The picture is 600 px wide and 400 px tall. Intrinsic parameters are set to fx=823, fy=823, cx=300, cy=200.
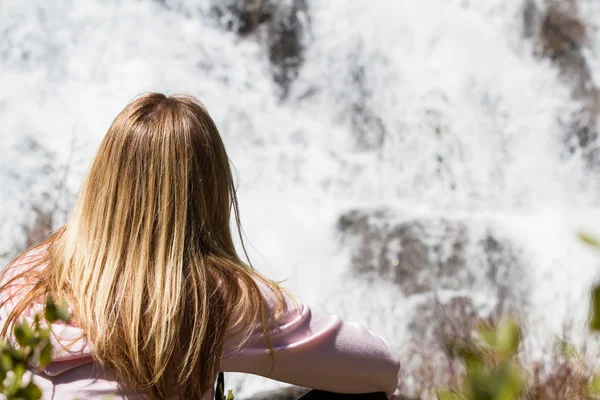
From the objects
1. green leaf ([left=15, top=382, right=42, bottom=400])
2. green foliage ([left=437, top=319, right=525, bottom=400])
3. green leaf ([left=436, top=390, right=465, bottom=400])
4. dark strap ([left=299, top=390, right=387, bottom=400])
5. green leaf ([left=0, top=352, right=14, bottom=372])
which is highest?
green foliage ([left=437, top=319, right=525, bottom=400])

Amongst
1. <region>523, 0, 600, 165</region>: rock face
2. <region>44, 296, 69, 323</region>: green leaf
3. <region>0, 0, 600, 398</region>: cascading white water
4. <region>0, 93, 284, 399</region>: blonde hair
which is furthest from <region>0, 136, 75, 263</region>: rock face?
<region>523, 0, 600, 165</region>: rock face

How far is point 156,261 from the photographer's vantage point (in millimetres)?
1892

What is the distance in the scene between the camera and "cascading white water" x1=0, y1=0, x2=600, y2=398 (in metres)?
6.23

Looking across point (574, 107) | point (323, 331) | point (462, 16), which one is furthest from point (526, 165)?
point (323, 331)

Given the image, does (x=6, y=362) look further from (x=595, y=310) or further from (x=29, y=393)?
(x=595, y=310)

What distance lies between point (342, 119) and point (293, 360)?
18.9 feet

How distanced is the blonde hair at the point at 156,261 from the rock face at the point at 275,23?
605cm

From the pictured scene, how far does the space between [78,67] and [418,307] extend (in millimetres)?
3615

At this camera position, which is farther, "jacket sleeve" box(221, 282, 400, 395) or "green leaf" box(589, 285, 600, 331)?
"jacket sleeve" box(221, 282, 400, 395)

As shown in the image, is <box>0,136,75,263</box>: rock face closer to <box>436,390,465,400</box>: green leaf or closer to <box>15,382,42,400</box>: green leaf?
<box>15,382,42,400</box>: green leaf

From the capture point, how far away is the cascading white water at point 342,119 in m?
6.23

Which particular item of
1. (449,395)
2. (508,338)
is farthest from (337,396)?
(508,338)

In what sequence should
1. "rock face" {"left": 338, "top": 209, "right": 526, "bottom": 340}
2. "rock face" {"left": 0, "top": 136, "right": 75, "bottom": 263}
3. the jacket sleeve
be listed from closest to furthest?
the jacket sleeve → "rock face" {"left": 0, "top": 136, "right": 75, "bottom": 263} → "rock face" {"left": 338, "top": 209, "right": 526, "bottom": 340}

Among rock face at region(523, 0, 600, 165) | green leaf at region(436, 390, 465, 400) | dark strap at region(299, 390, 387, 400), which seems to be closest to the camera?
green leaf at region(436, 390, 465, 400)
